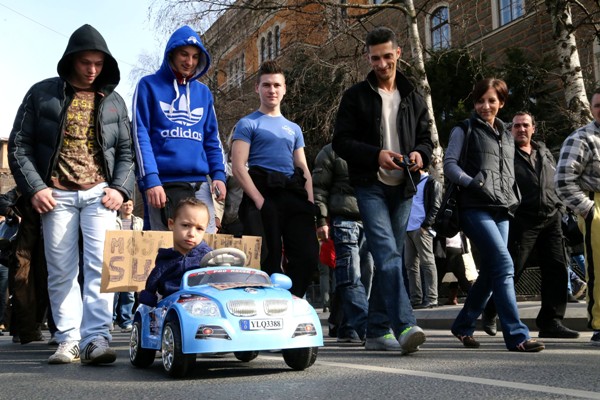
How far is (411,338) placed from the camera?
5.60 metres

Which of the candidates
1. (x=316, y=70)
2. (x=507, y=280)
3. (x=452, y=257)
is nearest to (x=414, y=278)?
(x=452, y=257)

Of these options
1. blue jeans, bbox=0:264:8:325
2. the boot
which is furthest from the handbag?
blue jeans, bbox=0:264:8:325

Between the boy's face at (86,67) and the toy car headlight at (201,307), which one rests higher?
the boy's face at (86,67)

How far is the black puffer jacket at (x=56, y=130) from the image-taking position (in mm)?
5938

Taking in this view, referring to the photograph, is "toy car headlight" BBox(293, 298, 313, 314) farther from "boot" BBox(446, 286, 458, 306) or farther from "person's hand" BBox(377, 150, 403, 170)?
"boot" BBox(446, 286, 458, 306)

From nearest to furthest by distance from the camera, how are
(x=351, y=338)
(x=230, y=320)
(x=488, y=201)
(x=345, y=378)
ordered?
(x=345, y=378) < (x=230, y=320) < (x=488, y=201) < (x=351, y=338)

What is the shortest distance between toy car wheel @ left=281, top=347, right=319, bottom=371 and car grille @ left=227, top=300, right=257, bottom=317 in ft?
1.32

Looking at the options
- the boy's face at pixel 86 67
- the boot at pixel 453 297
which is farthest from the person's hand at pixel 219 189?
the boot at pixel 453 297

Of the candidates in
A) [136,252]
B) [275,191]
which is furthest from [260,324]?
[275,191]

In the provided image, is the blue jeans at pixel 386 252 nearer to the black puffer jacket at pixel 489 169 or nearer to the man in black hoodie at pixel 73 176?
the black puffer jacket at pixel 489 169

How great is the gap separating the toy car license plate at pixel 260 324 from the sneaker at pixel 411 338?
1210mm

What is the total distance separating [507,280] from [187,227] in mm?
2401

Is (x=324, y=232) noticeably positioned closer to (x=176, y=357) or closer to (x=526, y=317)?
(x=526, y=317)

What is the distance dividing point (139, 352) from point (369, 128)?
2259 millimetres
